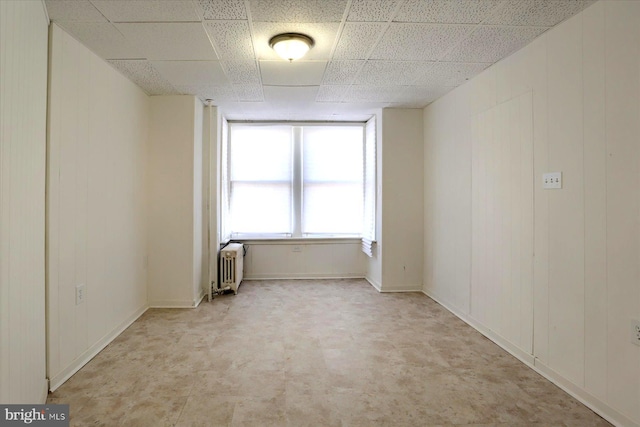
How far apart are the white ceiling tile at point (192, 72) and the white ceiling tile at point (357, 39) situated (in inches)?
45.8

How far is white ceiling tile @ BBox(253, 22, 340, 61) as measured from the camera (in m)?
2.46

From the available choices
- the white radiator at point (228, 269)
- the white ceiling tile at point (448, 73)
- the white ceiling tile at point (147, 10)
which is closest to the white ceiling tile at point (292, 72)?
the white ceiling tile at point (147, 10)

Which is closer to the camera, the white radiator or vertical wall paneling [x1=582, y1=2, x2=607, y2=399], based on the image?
vertical wall paneling [x1=582, y1=2, x2=607, y2=399]

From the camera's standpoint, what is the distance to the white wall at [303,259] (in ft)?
17.8

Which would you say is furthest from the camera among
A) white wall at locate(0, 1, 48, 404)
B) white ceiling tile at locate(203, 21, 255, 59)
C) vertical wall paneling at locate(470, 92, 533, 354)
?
vertical wall paneling at locate(470, 92, 533, 354)

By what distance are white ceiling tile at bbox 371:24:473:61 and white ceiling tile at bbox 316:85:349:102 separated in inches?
33.8

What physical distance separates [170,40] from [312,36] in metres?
1.11

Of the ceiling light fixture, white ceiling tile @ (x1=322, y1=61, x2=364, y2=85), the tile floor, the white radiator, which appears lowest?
the tile floor

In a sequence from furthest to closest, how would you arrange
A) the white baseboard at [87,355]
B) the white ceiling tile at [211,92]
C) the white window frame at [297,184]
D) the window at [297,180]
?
the window at [297,180]
the white window frame at [297,184]
the white ceiling tile at [211,92]
the white baseboard at [87,355]

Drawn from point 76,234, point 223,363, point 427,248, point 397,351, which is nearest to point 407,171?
point 427,248

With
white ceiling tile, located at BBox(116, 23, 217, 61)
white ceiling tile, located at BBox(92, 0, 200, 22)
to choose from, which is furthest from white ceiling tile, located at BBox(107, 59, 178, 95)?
white ceiling tile, located at BBox(92, 0, 200, 22)

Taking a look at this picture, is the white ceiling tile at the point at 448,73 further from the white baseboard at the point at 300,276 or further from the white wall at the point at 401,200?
the white baseboard at the point at 300,276

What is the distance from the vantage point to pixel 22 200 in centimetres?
176

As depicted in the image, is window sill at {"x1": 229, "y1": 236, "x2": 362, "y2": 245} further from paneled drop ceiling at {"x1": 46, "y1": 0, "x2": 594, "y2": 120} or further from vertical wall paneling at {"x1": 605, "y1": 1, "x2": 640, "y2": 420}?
vertical wall paneling at {"x1": 605, "y1": 1, "x2": 640, "y2": 420}
